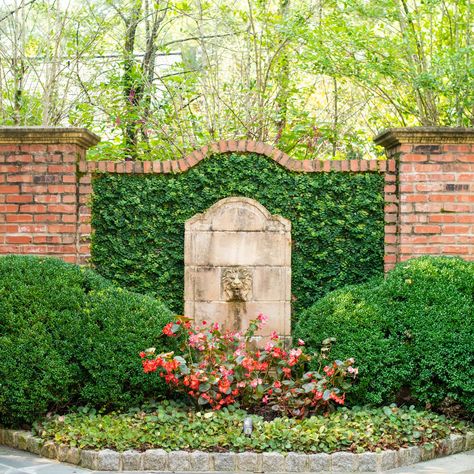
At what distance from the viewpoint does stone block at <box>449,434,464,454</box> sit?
4.96m

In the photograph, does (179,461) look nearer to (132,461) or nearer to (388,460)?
(132,461)

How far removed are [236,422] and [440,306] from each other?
5.67ft

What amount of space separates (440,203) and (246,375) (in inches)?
91.6

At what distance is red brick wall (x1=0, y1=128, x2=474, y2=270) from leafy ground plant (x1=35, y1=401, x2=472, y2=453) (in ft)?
5.57

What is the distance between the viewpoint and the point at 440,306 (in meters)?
5.42

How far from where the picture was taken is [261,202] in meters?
6.50

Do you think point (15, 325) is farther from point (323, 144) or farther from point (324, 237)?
point (323, 144)

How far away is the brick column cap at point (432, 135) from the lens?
6289 millimetres

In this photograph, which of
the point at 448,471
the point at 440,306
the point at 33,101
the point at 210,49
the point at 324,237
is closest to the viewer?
the point at 448,471

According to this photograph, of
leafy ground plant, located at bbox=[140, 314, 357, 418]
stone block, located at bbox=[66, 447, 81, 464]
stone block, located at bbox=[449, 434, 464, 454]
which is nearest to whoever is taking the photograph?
stone block, located at bbox=[66, 447, 81, 464]

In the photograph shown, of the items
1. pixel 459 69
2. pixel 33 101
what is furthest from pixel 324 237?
pixel 33 101

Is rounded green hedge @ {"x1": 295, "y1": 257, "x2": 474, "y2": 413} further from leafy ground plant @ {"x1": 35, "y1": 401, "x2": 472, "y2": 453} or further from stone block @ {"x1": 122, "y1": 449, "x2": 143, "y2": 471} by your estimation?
stone block @ {"x1": 122, "y1": 449, "x2": 143, "y2": 471}

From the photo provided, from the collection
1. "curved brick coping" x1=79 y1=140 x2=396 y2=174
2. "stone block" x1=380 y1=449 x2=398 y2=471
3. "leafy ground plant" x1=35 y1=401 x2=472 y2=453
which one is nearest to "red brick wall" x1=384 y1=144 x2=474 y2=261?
"curved brick coping" x1=79 y1=140 x2=396 y2=174

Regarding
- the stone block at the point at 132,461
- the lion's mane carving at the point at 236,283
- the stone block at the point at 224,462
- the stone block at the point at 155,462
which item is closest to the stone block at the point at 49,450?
the stone block at the point at 132,461
